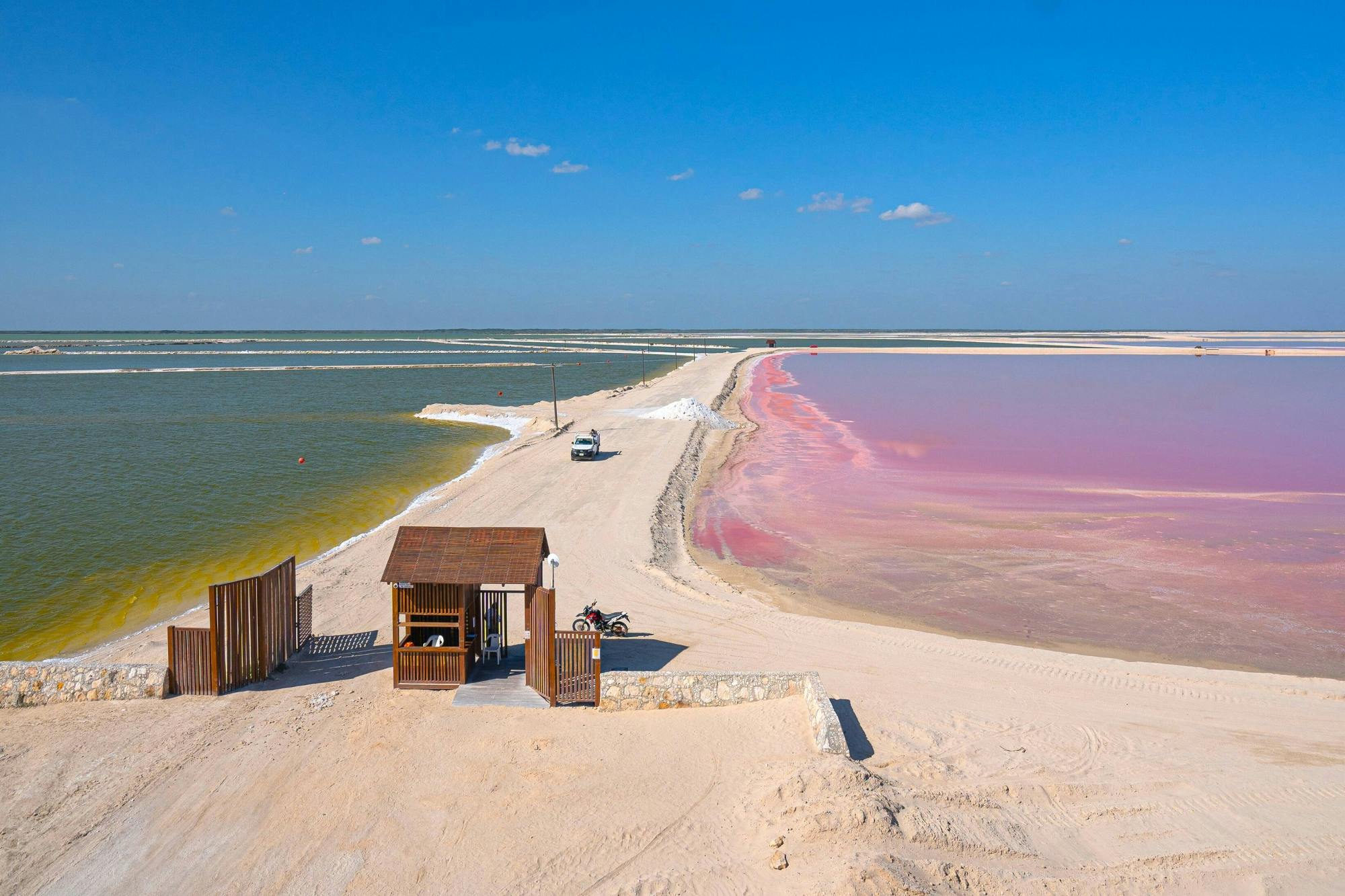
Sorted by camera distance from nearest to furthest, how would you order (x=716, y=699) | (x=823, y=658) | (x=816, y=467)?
(x=716, y=699), (x=823, y=658), (x=816, y=467)

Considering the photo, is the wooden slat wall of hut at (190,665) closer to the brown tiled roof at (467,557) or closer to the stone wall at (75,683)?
the stone wall at (75,683)

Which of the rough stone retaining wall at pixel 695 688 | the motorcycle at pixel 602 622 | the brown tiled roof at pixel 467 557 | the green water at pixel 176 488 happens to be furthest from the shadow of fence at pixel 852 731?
the green water at pixel 176 488

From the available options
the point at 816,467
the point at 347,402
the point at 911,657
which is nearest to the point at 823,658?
the point at 911,657

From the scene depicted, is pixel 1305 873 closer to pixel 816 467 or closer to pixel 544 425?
pixel 816 467

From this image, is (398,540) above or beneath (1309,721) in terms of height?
above

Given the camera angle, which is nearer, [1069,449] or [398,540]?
[398,540]

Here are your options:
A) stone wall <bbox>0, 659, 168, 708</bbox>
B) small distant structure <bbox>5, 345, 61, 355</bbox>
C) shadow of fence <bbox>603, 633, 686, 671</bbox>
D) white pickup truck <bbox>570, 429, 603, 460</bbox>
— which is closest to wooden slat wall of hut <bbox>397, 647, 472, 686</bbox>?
shadow of fence <bbox>603, 633, 686, 671</bbox>

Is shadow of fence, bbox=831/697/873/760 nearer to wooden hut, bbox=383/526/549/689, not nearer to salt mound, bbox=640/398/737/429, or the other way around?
wooden hut, bbox=383/526/549/689
